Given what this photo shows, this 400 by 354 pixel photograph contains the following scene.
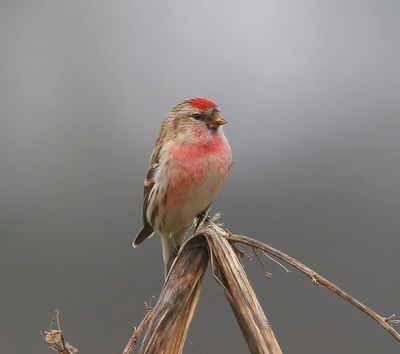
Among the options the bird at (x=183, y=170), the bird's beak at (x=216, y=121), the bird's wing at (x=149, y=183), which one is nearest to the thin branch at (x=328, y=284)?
the bird at (x=183, y=170)

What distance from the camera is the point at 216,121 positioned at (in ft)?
13.2

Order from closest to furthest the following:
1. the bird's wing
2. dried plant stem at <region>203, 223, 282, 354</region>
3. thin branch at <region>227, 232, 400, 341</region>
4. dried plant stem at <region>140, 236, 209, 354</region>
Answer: thin branch at <region>227, 232, 400, 341</region>
dried plant stem at <region>203, 223, 282, 354</region>
dried plant stem at <region>140, 236, 209, 354</region>
the bird's wing

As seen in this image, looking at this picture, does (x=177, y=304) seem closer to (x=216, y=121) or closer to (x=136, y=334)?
(x=136, y=334)

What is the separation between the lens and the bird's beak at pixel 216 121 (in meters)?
4.02

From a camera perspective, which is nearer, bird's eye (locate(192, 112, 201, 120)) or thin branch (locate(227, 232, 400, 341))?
thin branch (locate(227, 232, 400, 341))

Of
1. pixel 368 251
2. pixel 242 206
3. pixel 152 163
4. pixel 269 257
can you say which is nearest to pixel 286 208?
pixel 242 206

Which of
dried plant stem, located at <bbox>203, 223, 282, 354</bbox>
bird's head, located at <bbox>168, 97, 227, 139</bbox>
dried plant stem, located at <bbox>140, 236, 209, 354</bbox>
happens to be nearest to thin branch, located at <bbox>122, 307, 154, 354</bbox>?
dried plant stem, located at <bbox>140, 236, 209, 354</bbox>

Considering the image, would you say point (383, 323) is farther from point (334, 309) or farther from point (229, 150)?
point (334, 309)

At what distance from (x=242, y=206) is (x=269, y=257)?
146 inches

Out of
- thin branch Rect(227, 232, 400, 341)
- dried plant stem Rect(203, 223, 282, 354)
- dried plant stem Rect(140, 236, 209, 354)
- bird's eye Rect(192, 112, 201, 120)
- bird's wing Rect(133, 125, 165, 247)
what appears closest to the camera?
thin branch Rect(227, 232, 400, 341)

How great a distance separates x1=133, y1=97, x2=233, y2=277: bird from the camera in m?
3.96

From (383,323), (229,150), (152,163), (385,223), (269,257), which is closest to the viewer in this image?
(383,323)

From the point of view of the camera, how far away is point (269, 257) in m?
2.62

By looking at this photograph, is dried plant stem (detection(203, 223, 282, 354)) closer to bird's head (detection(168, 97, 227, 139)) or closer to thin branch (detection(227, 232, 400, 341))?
thin branch (detection(227, 232, 400, 341))
